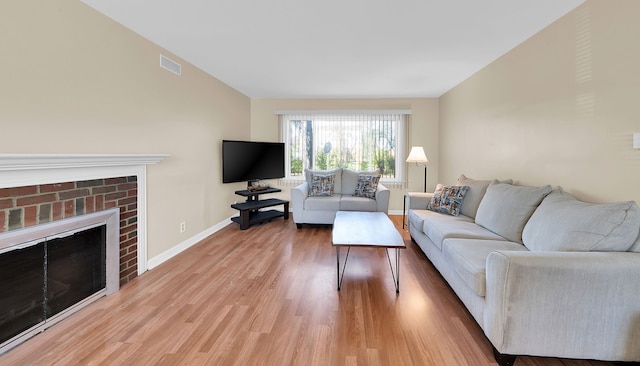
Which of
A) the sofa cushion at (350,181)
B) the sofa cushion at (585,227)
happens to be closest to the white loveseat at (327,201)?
the sofa cushion at (350,181)

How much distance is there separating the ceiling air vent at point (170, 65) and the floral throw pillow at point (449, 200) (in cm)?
354

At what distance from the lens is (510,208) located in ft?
7.93

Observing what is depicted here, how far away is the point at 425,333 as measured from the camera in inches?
72.2

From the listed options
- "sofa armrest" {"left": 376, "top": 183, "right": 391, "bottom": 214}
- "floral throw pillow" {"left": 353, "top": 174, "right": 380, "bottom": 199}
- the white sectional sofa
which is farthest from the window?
the white sectional sofa

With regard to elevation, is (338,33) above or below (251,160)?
above

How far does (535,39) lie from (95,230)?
4372 millimetres

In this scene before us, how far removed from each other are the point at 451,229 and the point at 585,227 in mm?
1030

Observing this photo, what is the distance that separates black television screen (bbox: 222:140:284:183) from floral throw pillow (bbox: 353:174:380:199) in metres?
1.55

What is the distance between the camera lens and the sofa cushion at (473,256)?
174 cm

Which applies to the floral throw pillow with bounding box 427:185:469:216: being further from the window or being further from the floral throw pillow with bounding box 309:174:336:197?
the window

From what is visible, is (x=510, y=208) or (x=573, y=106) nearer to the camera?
(x=573, y=106)

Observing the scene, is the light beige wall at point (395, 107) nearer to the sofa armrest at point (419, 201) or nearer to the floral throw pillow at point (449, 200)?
the sofa armrest at point (419, 201)

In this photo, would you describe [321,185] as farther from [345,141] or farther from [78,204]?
[78,204]

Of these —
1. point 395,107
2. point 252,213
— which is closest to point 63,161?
point 252,213
